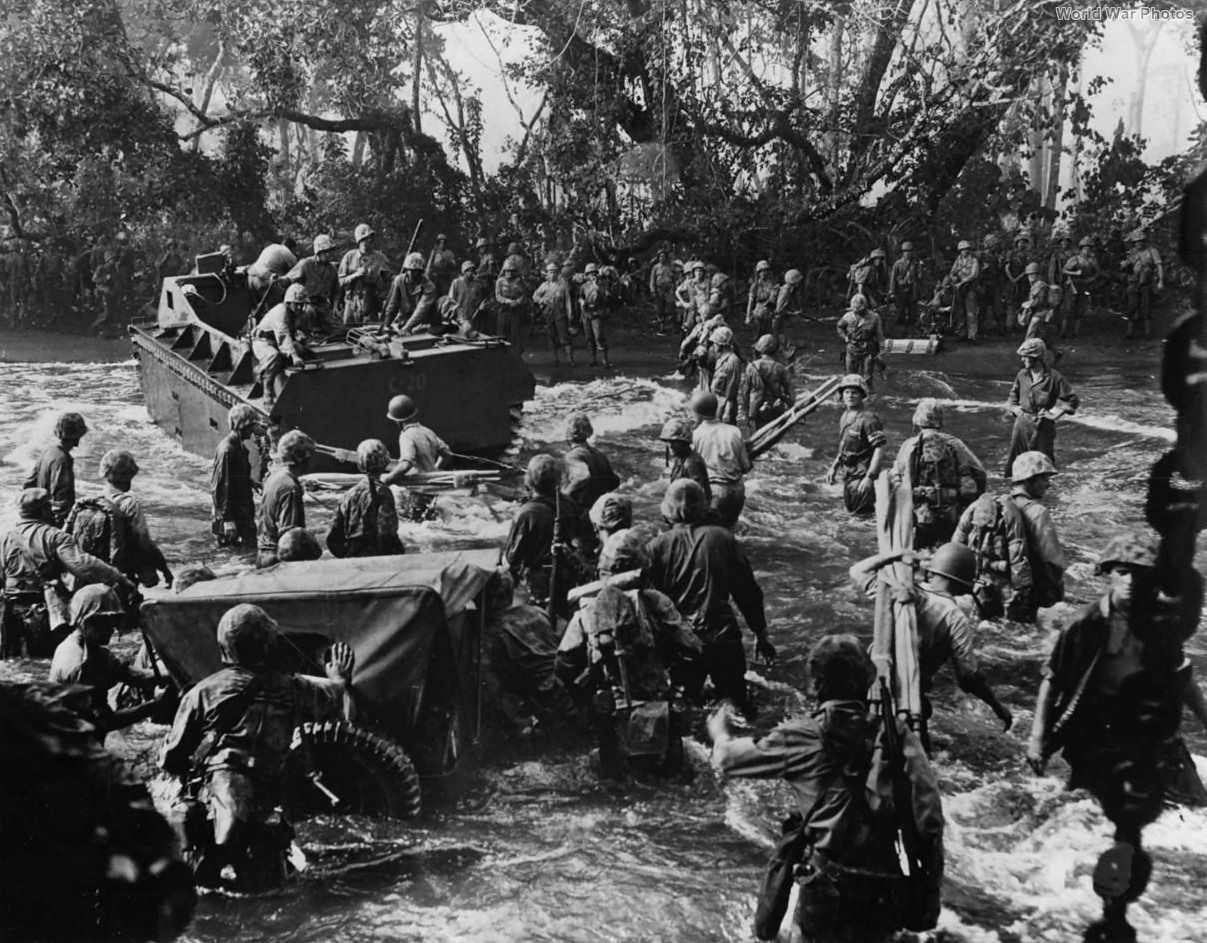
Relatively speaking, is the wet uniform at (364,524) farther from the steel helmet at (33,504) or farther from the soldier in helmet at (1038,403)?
the soldier in helmet at (1038,403)

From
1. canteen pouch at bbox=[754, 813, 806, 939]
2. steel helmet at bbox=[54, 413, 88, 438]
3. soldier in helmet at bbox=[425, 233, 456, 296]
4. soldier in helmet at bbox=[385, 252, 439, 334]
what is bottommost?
canteen pouch at bbox=[754, 813, 806, 939]

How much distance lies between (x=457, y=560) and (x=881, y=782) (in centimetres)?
293

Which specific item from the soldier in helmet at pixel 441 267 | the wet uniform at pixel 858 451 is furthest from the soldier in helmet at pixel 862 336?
the soldier in helmet at pixel 441 267

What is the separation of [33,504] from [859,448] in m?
6.62

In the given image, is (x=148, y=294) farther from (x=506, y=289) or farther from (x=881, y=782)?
(x=881, y=782)

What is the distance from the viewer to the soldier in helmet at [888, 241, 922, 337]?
22625 mm

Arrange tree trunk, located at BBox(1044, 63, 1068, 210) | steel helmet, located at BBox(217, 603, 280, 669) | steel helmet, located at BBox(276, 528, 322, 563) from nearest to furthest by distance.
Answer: steel helmet, located at BBox(217, 603, 280, 669) < steel helmet, located at BBox(276, 528, 322, 563) < tree trunk, located at BBox(1044, 63, 1068, 210)

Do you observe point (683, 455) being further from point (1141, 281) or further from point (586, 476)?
point (1141, 281)

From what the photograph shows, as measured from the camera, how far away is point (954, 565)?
7.52 meters

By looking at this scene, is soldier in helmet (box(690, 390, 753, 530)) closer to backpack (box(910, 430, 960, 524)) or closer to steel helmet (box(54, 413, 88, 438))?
backpack (box(910, 430, 960, 524))

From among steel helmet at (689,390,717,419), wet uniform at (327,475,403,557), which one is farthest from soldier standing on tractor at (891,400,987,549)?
wet uniform at (327,475,403,557)

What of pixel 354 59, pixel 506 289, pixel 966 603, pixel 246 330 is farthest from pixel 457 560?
pixel 354 59

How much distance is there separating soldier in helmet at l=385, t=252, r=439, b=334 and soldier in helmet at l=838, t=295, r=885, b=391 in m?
5.30

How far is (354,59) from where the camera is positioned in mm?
24328
